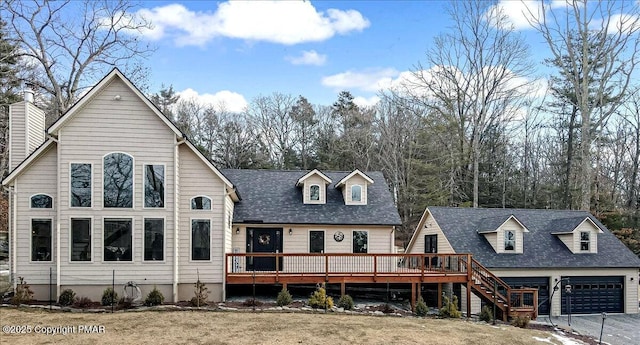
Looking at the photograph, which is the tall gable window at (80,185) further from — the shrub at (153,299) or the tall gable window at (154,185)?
the shrub at (153,299)

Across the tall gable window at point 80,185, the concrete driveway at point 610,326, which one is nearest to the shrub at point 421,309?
the concrete driveway at point 610,326

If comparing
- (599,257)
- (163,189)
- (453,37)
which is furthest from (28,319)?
(453,37)

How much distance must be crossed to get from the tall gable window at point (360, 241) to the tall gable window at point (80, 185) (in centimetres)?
973

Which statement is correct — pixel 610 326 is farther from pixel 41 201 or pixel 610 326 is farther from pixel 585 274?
pixel 41 201

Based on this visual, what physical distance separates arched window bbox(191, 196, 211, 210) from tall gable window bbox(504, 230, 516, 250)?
1193 cm

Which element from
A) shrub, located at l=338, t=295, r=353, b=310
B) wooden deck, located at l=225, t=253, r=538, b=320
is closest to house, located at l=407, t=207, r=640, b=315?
wooden deck, located at l=225, t=253, r=538, b=320

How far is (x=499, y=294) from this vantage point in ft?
57.2

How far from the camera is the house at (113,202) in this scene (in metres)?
14.9

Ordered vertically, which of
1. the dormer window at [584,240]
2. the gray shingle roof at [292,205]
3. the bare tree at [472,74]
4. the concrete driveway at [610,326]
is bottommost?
the concrete driveway at [610,326]

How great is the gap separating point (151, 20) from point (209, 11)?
889cm

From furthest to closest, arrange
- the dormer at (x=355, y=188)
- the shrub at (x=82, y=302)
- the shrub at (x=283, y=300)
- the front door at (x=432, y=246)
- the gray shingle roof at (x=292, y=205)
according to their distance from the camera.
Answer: the front door at (x=432, y=246)
the dormer at (x=355, y=188)
the gray shingle roof at (x=292, y=205)
the shrub at (x=283, y=300)
the shrub at (x=82, y=302)

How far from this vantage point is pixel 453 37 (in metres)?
34.7

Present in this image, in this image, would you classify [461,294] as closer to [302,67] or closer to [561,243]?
[561,243]

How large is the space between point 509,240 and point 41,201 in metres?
16.9
